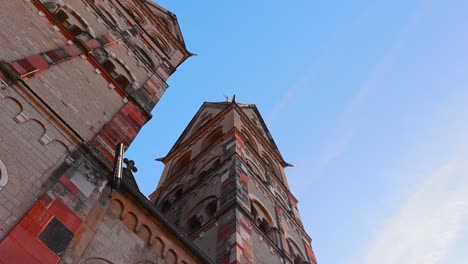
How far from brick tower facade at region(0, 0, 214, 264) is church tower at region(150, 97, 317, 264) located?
3.38 meters

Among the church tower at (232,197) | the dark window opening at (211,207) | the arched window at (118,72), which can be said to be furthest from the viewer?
the dark window opening at (211,207)

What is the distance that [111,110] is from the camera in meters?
10.3

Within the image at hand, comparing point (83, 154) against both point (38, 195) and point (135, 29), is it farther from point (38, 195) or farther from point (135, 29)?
point (135, 29)

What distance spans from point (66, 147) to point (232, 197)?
22.9ft

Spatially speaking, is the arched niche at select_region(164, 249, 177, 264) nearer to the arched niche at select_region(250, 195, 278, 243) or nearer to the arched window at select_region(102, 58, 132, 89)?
the arched window at select_region(102, 58, 132, 89)

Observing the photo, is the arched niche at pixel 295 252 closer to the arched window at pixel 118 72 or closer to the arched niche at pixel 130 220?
the arched window at pixel 118 72

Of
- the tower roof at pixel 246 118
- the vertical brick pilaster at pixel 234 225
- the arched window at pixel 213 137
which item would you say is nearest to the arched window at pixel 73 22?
the vertical brick pilaster at pixel 234 225

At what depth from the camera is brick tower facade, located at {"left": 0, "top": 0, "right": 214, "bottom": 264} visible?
6148 millimetres

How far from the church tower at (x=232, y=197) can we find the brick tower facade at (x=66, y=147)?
338cm

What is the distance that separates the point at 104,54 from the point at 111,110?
299 centimetres

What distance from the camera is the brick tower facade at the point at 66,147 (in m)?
6.15

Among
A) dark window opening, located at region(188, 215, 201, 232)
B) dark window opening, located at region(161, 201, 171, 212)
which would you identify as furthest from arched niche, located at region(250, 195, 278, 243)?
dark window opening, located at region(161, 201, 171, 212)

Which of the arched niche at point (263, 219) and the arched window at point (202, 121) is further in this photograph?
the arched window at point (202, 121)

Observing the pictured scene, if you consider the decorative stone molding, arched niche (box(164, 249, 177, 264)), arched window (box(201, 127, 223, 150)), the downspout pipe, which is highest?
arched window (box(201, 127, 223, 150))
